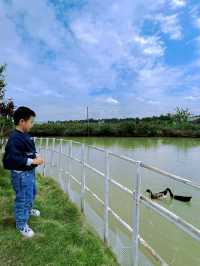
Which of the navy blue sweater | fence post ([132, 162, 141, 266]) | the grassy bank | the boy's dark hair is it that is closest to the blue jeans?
the navy blue sweater

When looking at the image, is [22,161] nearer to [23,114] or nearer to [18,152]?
[18,152]

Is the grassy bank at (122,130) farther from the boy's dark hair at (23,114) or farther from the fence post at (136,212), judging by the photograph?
the fence post at (136,212)

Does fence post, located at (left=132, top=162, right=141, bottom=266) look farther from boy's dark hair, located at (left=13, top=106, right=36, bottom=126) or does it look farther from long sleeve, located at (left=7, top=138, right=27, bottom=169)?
boy's dark hair, located at (left=13, top=106, right=36, bottom=126)

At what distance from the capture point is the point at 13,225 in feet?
13.1

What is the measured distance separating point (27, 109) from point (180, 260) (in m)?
2.70

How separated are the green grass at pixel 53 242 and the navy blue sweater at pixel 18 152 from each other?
0.73 metres

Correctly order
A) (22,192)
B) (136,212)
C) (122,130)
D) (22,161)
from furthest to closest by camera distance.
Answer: (122,130) < (22,192) < (22,161) < (136,212)

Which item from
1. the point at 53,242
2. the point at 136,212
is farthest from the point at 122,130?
the point at 136,212

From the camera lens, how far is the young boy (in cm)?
356

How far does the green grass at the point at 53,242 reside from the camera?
126 inches

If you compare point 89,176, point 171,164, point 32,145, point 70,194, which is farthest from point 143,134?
point 32,145

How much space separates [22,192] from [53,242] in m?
0.60

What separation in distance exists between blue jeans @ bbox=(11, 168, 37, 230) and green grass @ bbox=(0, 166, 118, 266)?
0.51 ft

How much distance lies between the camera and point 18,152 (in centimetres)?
356
